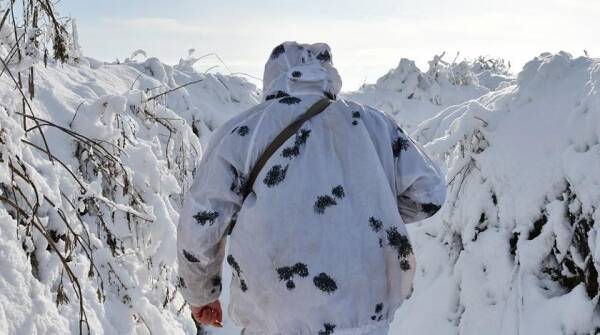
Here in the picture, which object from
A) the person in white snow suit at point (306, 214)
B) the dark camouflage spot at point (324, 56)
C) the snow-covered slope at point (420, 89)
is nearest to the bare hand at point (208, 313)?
the person in white snow suit at point (306, 214)

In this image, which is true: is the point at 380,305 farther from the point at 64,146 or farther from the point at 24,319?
the point at 64,146

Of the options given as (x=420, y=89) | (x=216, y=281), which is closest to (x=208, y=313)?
(x=216, y=281)

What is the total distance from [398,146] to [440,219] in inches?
86.0

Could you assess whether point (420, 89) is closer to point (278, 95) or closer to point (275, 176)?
point (278, 95)

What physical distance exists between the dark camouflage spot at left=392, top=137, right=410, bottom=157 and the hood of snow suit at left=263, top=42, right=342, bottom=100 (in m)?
0.30

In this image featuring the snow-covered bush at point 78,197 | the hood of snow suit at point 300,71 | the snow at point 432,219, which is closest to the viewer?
the snow-covered bush at point 78,197

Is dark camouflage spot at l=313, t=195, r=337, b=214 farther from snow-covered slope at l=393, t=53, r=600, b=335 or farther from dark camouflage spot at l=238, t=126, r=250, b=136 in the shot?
snow-covered slope at l=393, t=53, r=600, b=335

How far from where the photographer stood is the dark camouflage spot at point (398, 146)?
2.19m

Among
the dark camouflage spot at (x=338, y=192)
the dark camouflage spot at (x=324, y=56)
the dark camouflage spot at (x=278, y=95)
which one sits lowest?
the dark camouflage spot at (x=338, y=192)

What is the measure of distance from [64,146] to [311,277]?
80.4 inches

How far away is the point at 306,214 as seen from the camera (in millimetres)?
1939

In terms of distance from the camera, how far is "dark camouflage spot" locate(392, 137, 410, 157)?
2.19 m

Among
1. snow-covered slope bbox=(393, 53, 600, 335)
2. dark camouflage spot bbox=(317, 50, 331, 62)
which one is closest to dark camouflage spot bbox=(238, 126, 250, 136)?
dark camouflage spot bbox=(317, 50, 331, 62)

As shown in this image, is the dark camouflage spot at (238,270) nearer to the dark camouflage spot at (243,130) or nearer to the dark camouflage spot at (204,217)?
the dark camouflage spot at (204,217)
